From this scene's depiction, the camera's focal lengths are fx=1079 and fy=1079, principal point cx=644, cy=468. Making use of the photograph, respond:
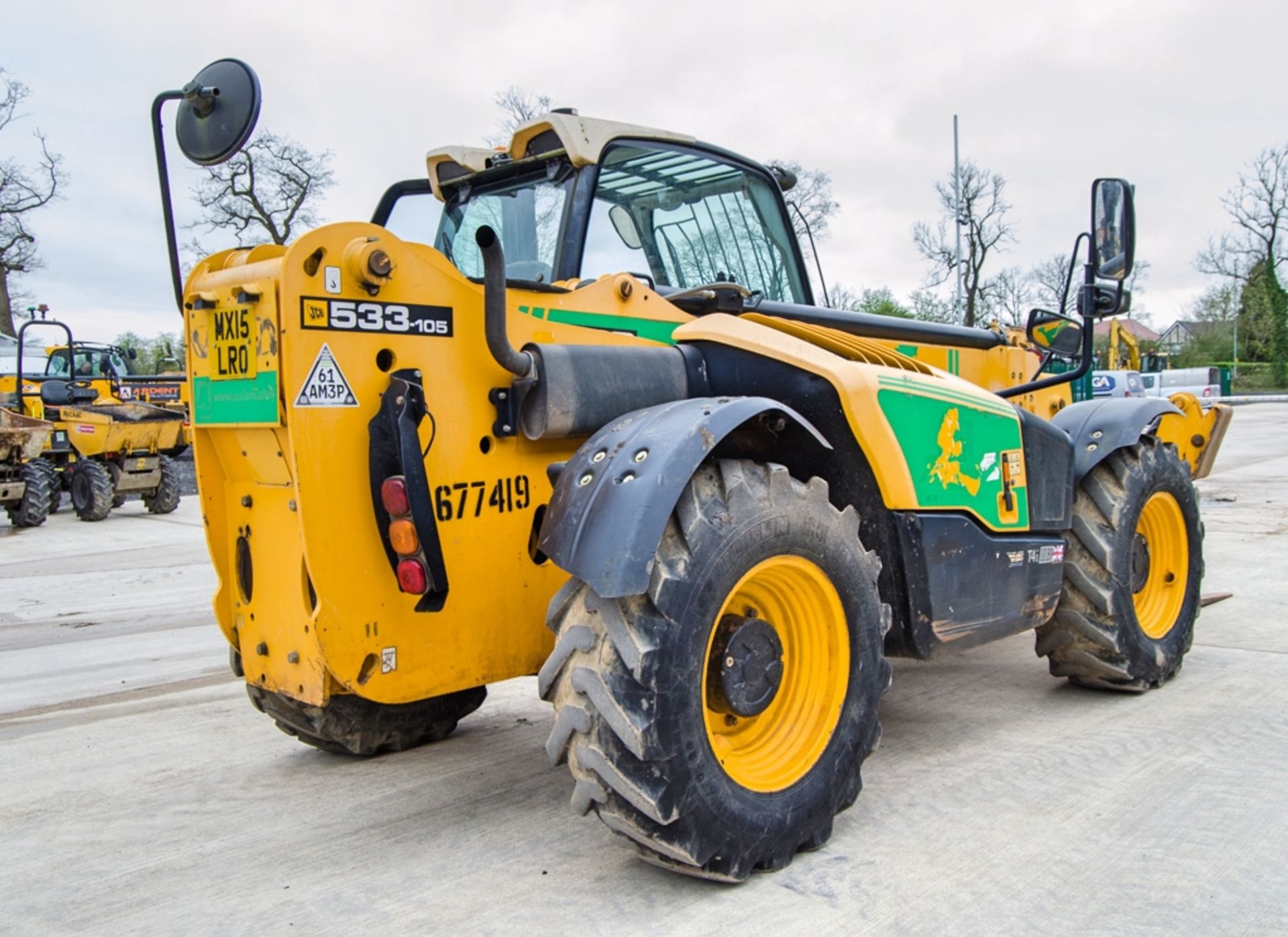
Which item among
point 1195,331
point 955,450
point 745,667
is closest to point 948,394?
point 955,450

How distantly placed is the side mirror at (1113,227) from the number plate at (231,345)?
3.35m

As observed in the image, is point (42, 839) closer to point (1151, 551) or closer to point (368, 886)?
point (368, 886)

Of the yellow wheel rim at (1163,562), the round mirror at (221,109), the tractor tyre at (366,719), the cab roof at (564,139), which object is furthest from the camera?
the yellow wheel rim at (1163,562)

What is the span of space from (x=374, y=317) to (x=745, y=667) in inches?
61.2

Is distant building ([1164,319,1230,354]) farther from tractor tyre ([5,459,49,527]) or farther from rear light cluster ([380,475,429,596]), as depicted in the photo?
rear light cluster ([380,475,429,596])

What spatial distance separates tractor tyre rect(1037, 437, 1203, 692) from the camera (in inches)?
189

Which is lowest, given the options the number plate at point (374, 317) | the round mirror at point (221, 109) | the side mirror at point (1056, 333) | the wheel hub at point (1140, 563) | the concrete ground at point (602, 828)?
the concrete ground at point (602, 828)

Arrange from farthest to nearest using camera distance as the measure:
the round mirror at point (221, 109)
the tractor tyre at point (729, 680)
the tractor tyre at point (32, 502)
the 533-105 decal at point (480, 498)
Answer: the tractor tyre at point (32, 502) → the 533-105 decal at point (480, 498) → the round mirror at point (221, 109) → the tractor tyre at point (729, 680)

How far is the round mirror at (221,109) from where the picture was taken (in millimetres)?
3068

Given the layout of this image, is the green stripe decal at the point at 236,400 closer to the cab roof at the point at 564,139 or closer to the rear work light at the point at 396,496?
the rear work light at the point at 396,496

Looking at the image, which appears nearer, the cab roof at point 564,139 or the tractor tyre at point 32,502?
the cab roof at point 564,139

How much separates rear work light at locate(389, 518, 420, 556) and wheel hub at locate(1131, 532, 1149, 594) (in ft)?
11.5

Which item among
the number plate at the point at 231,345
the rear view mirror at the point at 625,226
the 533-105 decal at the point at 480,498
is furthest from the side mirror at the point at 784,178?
the number plate at the point at 231,345

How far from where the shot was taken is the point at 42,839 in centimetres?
370
